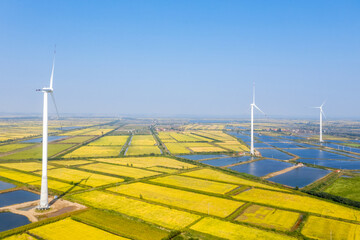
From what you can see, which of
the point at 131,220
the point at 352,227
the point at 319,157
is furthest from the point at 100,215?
the point at 319,157

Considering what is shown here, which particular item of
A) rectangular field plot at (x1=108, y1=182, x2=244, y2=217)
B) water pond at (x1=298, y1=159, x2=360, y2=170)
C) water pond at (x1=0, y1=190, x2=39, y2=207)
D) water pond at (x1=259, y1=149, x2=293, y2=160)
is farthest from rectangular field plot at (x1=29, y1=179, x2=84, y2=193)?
water pond at (x1=298, y1=159, x2=360, y2=170)

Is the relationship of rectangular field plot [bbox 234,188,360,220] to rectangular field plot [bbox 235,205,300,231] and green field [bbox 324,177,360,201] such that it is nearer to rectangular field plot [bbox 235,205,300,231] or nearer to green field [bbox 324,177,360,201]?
rectangular field plot [bbox 235,205,300,231]

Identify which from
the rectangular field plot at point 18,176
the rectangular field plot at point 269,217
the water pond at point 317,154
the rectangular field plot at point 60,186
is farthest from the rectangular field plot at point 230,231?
the water pond at point 317,154

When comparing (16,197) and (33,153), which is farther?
(33,153)

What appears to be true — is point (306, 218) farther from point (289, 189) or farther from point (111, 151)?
point (111, 151)

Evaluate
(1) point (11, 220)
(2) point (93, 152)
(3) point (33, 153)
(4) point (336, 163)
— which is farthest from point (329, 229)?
(3) point (33, 153)

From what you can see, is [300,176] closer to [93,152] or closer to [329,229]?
[329,229]

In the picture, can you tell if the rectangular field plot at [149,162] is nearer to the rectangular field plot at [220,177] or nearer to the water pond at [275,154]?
the rectangular field plot at [220,177]
